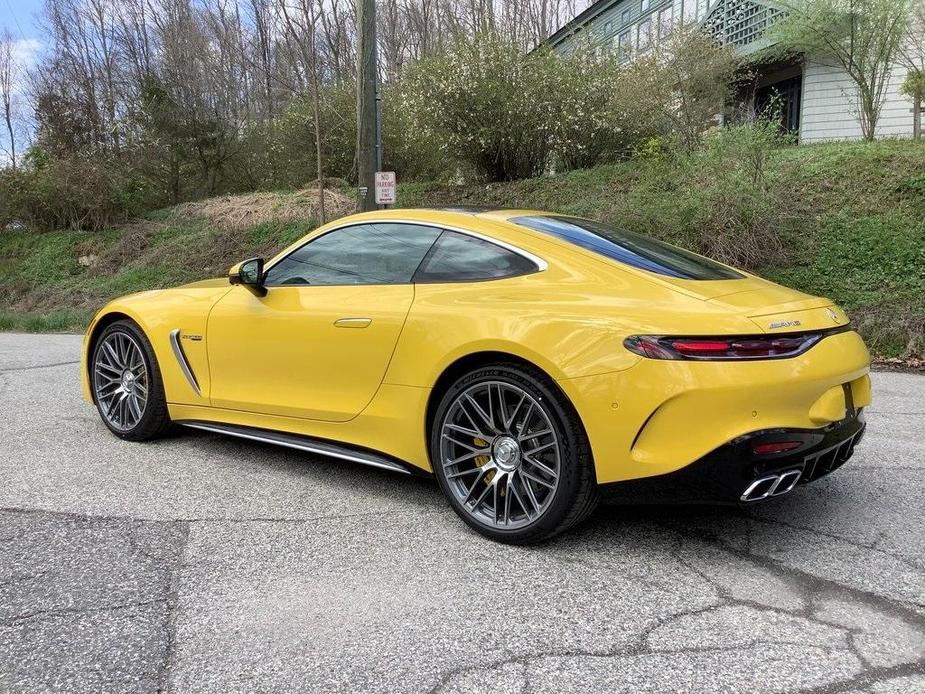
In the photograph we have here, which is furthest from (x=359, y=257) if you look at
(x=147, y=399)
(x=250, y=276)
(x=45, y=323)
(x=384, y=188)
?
(x=45, y=323)

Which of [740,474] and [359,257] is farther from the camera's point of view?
[359,257]

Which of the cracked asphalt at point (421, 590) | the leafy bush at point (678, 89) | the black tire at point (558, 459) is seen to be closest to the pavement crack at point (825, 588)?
the cracked asphalt at point (421, 590)

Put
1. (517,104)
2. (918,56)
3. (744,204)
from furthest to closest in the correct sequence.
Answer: (918,56) < (517,104) < (744,204)

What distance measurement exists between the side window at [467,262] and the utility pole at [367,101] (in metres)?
8.01

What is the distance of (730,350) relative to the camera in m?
2.70

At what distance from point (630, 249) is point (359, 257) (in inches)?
→ 53.8

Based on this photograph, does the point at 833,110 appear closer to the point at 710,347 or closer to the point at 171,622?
A: the point at 710,347

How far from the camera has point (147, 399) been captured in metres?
4.57

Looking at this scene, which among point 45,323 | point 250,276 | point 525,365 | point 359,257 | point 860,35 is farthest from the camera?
point 860,35

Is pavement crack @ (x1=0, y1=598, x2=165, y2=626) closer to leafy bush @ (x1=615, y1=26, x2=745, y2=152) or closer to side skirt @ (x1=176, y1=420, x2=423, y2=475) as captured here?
side skirt @ (x1=176, y1=420, x2=423, y2=475)

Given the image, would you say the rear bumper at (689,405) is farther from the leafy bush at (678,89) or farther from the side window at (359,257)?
the leafy bush at (678,89)

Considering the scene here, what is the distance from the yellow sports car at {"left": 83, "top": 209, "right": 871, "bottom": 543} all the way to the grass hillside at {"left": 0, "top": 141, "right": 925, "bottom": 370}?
5.69 m

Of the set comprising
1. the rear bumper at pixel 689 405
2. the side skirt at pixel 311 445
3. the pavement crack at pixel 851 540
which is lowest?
Answer: the pavement crack at pixel 851 540

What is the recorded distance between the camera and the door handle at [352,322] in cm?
354
